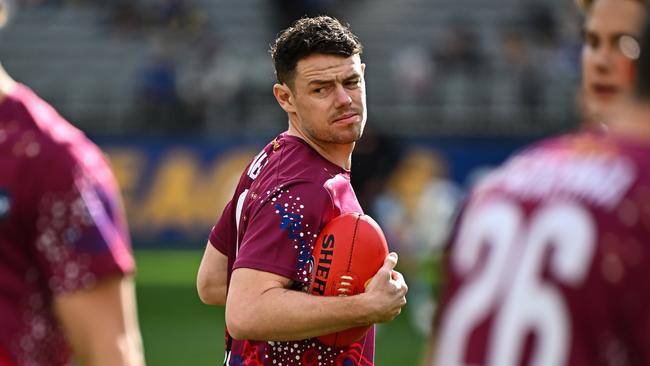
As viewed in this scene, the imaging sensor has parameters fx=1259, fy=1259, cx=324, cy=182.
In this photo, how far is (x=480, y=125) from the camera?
18312 millimetres

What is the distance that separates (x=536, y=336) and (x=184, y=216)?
16740 millimetres

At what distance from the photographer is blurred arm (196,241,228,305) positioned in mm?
4734

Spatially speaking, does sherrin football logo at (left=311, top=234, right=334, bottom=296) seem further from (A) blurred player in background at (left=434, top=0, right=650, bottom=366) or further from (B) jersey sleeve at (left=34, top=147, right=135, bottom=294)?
(A) blurred player in background at (left=434, top=0, right=650, bottom=366)

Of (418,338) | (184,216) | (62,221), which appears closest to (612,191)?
(62,221)

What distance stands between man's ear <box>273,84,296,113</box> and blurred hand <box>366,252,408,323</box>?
2.55 feet

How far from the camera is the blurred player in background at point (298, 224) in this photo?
160 inches

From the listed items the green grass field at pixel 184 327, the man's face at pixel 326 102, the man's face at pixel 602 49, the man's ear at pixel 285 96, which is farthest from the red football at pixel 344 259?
the green grass field at pixel 184 327

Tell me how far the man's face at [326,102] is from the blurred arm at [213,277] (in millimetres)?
608

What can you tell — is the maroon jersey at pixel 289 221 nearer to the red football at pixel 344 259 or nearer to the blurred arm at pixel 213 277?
the red football at pixel 344 259

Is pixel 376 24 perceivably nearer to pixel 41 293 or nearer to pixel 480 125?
pixel 480 125

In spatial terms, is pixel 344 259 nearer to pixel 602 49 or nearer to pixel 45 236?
pixel 602 49

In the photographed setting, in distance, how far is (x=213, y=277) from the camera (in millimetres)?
4746

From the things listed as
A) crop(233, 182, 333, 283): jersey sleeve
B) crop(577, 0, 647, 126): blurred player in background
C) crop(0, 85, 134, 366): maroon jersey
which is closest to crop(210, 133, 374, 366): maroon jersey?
crop(233, 182, 333, 283): jersey sleeve

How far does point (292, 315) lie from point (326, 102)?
0.85 metres
